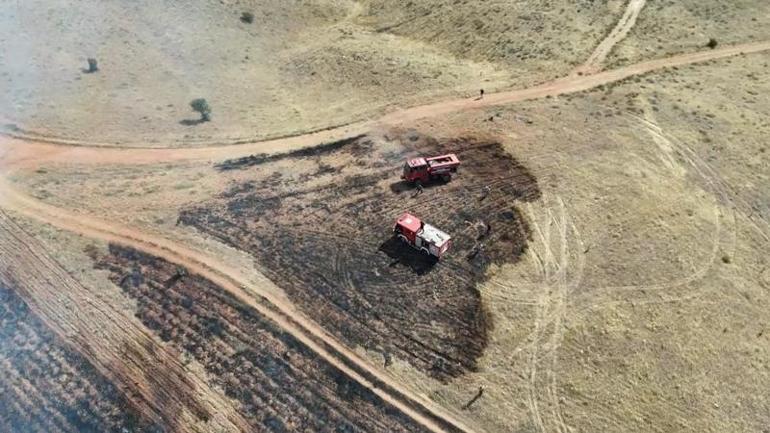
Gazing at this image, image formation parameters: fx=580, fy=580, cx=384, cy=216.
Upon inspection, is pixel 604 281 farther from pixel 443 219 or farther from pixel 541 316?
pixel 443 219

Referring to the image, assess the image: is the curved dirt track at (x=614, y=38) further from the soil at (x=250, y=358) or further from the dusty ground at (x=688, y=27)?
the soil at (x=250, y=358)

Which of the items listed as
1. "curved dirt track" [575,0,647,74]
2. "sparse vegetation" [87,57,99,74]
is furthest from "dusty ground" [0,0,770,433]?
"sparse vegetation" [87,57,99,74]

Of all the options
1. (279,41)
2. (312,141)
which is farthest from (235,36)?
(312,141)

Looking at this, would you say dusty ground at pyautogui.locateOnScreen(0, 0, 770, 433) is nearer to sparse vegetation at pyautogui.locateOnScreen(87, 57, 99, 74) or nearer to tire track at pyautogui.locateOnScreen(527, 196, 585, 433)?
tire track at pyautogui.locateOnScreen(527, 196, 585, 433)

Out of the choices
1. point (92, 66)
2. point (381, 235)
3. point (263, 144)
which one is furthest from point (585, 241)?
point (92, 66)

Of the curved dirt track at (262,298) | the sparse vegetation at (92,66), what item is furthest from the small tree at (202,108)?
the curved dirt track at (262,298)

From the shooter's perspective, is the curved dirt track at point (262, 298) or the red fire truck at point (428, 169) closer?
the curved dirt track at point (262, 298)
